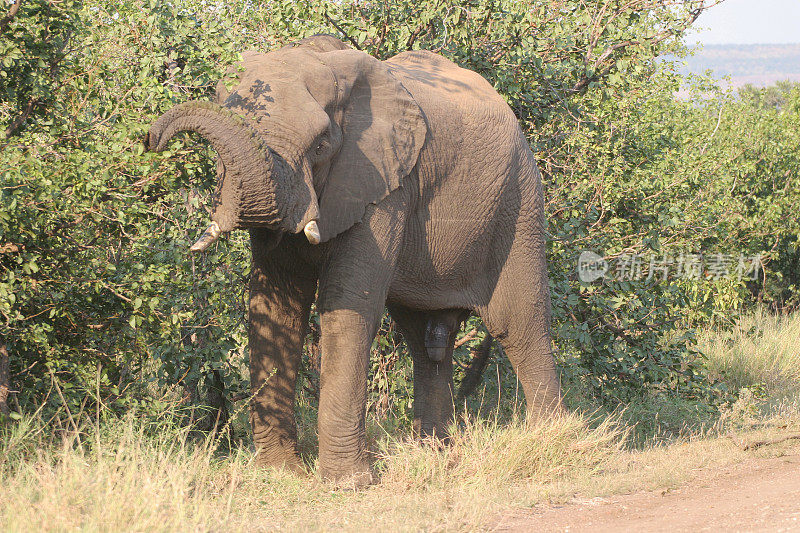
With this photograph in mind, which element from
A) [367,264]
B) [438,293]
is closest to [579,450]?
[438,293]

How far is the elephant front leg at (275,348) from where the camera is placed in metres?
6.45

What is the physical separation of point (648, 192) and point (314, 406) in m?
3.65

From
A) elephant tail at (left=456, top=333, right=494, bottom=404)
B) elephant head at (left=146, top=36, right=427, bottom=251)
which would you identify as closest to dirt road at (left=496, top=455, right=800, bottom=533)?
elephant head at (left=146, top=36, right=427, bottom=251)

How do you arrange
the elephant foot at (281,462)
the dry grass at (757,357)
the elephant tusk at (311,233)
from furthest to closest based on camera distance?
the dry grass at (757,357) → the elephant foot at (281,462) → the elephant tusk at (311,233)

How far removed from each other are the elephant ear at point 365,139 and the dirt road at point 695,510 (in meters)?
2.01

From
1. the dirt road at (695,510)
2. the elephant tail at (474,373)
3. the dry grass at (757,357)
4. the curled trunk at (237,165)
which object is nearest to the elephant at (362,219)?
the curled trunk at (237,165)

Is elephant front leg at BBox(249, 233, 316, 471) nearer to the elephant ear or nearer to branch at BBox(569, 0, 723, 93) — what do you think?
the elephant ear

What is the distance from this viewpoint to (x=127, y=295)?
5922 millimetres

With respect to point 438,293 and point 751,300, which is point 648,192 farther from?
point 751,300

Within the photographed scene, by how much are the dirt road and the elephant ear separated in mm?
2012

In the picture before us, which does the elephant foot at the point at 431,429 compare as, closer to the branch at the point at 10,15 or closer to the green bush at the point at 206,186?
the green bush at the point at 206,186

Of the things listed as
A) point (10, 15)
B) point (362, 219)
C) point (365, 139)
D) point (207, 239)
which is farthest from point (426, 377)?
point (10, 15)

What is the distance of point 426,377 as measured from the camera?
7746mm

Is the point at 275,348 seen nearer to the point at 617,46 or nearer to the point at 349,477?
the point at 349,477
